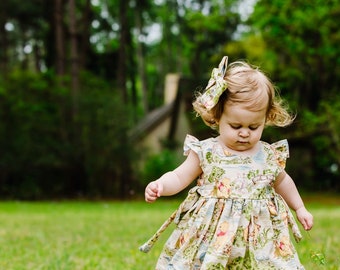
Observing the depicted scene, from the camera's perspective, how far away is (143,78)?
130 feet

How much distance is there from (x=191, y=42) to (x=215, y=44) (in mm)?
1644

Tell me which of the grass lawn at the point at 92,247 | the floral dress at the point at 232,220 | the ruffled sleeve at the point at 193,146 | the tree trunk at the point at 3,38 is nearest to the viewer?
the floral dress at the point at 232,220

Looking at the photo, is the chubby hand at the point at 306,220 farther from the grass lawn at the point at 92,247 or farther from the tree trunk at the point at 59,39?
the tree trunk at the point at 59,39

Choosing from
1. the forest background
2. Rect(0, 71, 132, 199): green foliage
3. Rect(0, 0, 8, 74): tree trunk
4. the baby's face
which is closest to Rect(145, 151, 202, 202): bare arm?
the baby's face

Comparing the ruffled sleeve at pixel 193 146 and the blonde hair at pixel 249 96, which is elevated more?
the blonde hair at pixel 249 96

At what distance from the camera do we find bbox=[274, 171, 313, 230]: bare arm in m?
4.11

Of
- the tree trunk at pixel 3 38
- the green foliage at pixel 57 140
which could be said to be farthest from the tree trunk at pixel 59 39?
the tree trunk at pixel 3 38

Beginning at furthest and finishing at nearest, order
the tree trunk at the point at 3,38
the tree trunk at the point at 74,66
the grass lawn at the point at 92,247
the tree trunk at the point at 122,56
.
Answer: the tree trunk at the point at 3,38 < the tree trunk at the point at 122,56 < the tree trunk at the point at 74,66 < the grass lawn at the point at 92,247

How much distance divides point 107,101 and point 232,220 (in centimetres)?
2151

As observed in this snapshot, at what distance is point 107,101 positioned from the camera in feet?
82.4

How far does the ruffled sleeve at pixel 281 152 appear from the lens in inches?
161

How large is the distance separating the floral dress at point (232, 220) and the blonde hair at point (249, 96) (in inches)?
7.8

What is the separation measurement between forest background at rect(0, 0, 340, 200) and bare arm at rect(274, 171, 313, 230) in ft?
64.3

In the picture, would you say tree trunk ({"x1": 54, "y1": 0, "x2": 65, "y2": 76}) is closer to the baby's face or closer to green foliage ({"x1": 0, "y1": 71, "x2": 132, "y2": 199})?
green foliage ({"x1": 0, "y1": 71, "x2": 132, "y2": 199})
